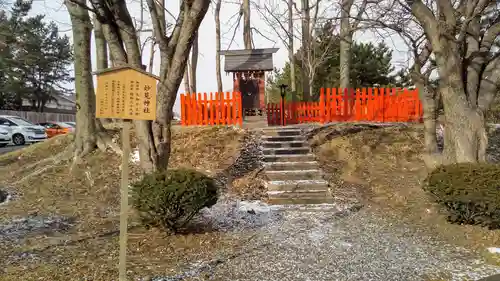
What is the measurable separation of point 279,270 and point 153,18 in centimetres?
472

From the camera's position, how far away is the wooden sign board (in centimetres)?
412

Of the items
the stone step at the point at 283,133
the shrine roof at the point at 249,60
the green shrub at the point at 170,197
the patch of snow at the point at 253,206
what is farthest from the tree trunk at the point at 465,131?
the shrine roof at the point at 249,60

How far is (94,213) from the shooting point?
7.44 metres

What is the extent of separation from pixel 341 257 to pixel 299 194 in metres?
3.47

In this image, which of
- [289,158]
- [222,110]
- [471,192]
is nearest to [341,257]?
[471,192]

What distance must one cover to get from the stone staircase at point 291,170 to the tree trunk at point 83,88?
15.6ft

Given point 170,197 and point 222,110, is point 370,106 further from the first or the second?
point 170,197

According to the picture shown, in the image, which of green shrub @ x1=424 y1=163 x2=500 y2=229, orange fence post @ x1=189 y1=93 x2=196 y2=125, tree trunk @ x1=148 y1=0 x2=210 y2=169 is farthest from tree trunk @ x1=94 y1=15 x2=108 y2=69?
green shrub @ x1=424 y1=163 x2=500 y2=229

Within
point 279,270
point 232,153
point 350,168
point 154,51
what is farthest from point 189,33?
point 154,51

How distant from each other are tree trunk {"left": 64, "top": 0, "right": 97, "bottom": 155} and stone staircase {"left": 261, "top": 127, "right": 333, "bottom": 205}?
4.75m

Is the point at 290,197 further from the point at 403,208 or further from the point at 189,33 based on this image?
the point at 189,33

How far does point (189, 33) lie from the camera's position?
→ 6488 mm

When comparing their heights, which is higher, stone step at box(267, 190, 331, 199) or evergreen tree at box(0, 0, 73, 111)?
evergreen tree at box(0, 0, 73, 111)

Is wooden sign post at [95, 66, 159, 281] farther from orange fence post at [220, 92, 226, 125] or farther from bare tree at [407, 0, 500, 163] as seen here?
orange fence post at [220, 92, 226, 125]
